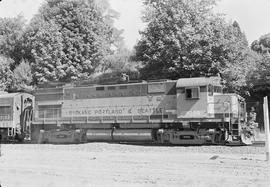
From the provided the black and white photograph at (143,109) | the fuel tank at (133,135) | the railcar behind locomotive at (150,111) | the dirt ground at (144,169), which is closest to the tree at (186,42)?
the black and white photograph at (143,109)

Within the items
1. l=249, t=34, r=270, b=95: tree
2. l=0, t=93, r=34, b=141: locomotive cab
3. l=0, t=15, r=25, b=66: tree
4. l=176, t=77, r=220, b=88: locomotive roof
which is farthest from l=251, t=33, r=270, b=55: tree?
l=0, t=93, r=34, b=141: locomotive cab

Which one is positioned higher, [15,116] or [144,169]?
[15,116]

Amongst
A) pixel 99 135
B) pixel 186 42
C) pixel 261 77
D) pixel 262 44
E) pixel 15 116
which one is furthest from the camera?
pixel 262 44

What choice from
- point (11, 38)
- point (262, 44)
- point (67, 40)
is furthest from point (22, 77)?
point (262, 44)

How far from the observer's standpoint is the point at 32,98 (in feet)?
76.4

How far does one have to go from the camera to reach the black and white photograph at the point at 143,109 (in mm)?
10648

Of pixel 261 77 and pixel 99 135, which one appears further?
pixel 261 77

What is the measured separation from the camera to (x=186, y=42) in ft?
77.7

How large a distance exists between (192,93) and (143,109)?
2.87m

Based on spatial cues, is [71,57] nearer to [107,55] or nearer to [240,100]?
[107,55]

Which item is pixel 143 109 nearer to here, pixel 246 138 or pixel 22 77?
pixel 246 138

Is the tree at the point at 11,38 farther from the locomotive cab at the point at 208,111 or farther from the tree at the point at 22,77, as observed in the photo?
the locomotive cab at the point at 208,111

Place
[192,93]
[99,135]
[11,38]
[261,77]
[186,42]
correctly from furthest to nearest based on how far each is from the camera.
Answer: [11,38]
[261,77]
[186,42]
[99,135]
[192,93]

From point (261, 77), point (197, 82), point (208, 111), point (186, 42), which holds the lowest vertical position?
point (208, 111)
